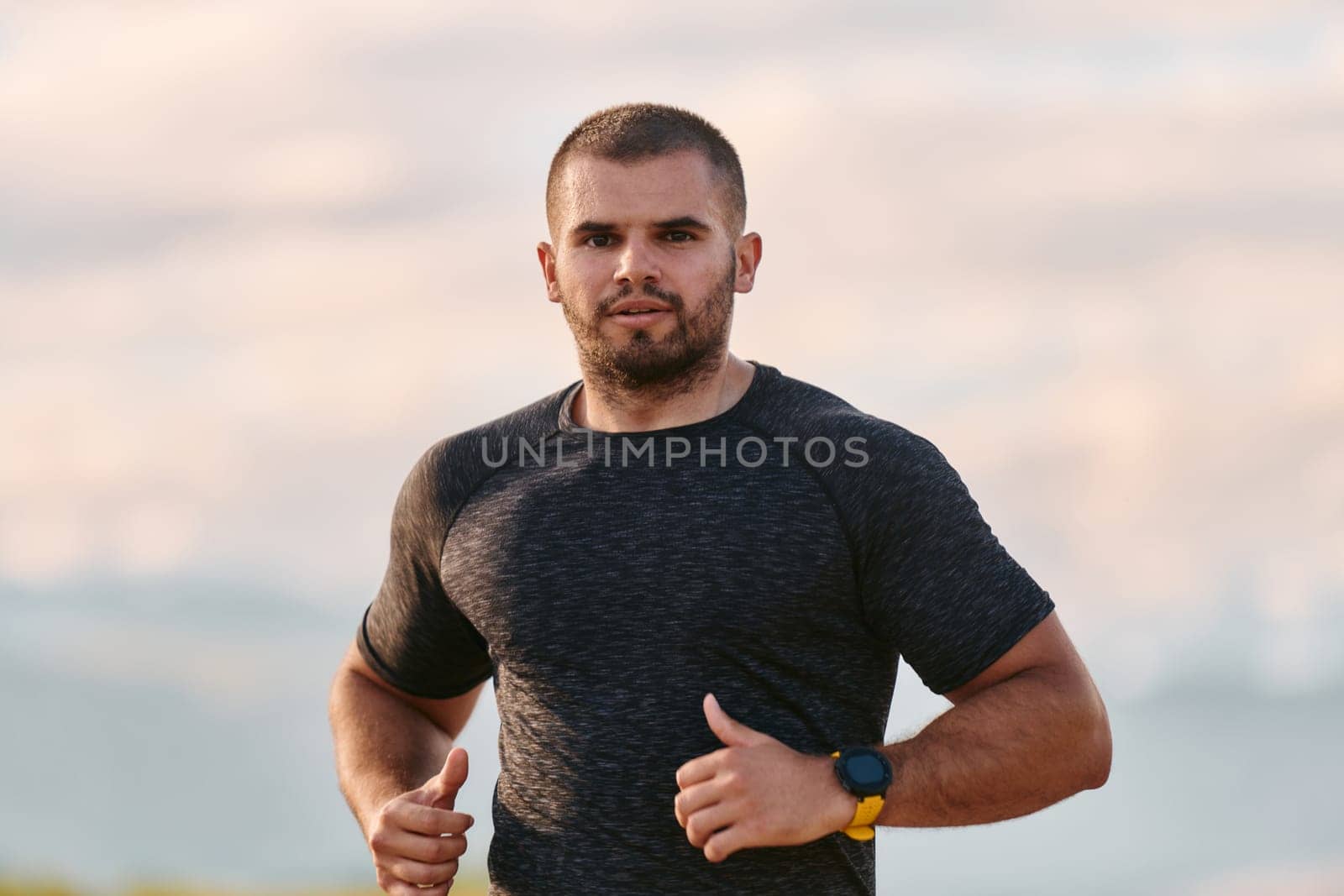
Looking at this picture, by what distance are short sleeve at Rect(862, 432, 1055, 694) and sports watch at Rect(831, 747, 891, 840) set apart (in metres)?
0.36

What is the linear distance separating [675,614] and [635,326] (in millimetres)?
861

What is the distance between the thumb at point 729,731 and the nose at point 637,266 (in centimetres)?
124

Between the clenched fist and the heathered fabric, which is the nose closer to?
the heathered fabric

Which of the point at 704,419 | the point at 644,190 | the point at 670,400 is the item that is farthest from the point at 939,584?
the point at 644,190

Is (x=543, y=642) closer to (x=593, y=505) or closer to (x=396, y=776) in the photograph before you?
(x=593, y=505)

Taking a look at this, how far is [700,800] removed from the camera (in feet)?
12.7

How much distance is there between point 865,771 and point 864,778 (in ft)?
0.07

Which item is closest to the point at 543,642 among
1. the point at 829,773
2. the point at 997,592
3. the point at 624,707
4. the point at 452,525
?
the point at 624,707

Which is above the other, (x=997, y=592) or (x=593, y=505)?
(x=593, y=505)

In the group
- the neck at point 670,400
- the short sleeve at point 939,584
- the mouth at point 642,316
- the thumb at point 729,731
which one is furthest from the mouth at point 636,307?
the thumb at point 729,731

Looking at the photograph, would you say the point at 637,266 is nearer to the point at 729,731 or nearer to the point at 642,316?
the point at 642,316

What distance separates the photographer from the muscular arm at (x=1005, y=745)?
412cm

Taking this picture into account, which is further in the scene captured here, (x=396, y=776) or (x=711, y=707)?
(x=396, y=776)

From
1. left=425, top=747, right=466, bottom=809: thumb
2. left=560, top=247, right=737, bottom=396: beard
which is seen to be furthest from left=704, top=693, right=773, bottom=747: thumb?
left=560, top=247, right=737, bottom=396: beard
